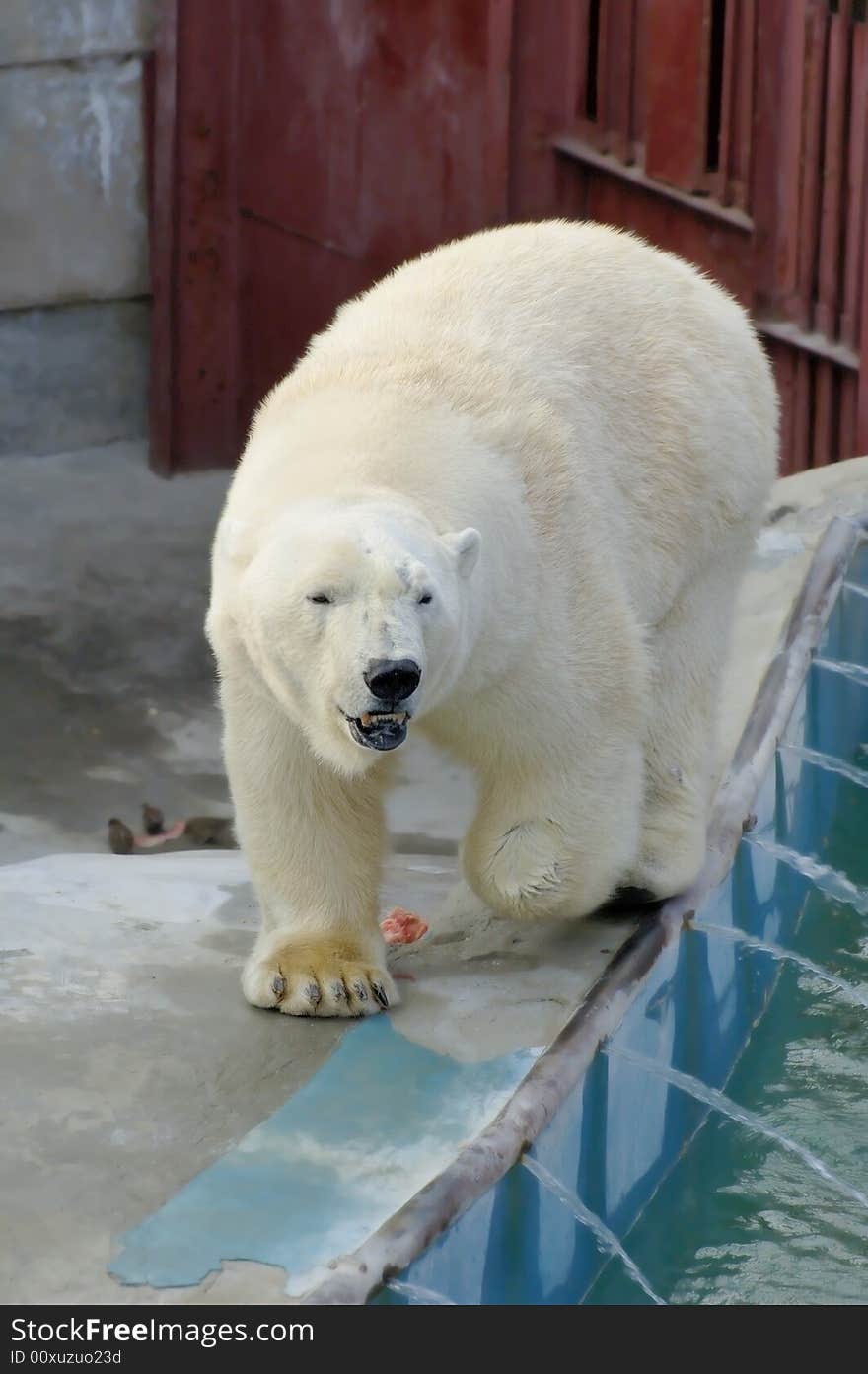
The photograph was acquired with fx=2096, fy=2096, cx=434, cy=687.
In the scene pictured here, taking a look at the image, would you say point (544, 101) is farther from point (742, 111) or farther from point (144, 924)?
point (144, 924)

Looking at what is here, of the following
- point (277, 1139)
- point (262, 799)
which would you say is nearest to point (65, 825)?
point (262, 799)

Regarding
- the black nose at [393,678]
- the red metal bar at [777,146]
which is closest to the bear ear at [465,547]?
the black nose at [393,678]

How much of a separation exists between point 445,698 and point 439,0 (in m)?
4.30

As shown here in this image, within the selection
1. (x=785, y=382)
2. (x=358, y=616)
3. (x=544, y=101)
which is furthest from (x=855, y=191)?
(x=358, y=616)

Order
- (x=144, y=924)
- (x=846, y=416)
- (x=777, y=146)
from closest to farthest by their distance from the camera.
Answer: (x=144, y=924) < (x=777, y=146) < (x=846, y=416)

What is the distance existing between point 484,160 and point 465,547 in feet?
13.8

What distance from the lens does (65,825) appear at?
5.18m

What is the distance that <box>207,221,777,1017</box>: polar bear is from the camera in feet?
8.88

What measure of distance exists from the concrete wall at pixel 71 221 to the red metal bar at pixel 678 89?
1.73 metres

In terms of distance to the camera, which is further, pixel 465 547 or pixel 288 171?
pixel 288 171

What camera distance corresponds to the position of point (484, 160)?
264 inches

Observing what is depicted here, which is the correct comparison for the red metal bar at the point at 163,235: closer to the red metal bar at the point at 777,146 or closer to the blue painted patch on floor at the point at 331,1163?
the red metal bar at the point at 777,146

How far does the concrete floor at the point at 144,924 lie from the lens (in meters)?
2.72
